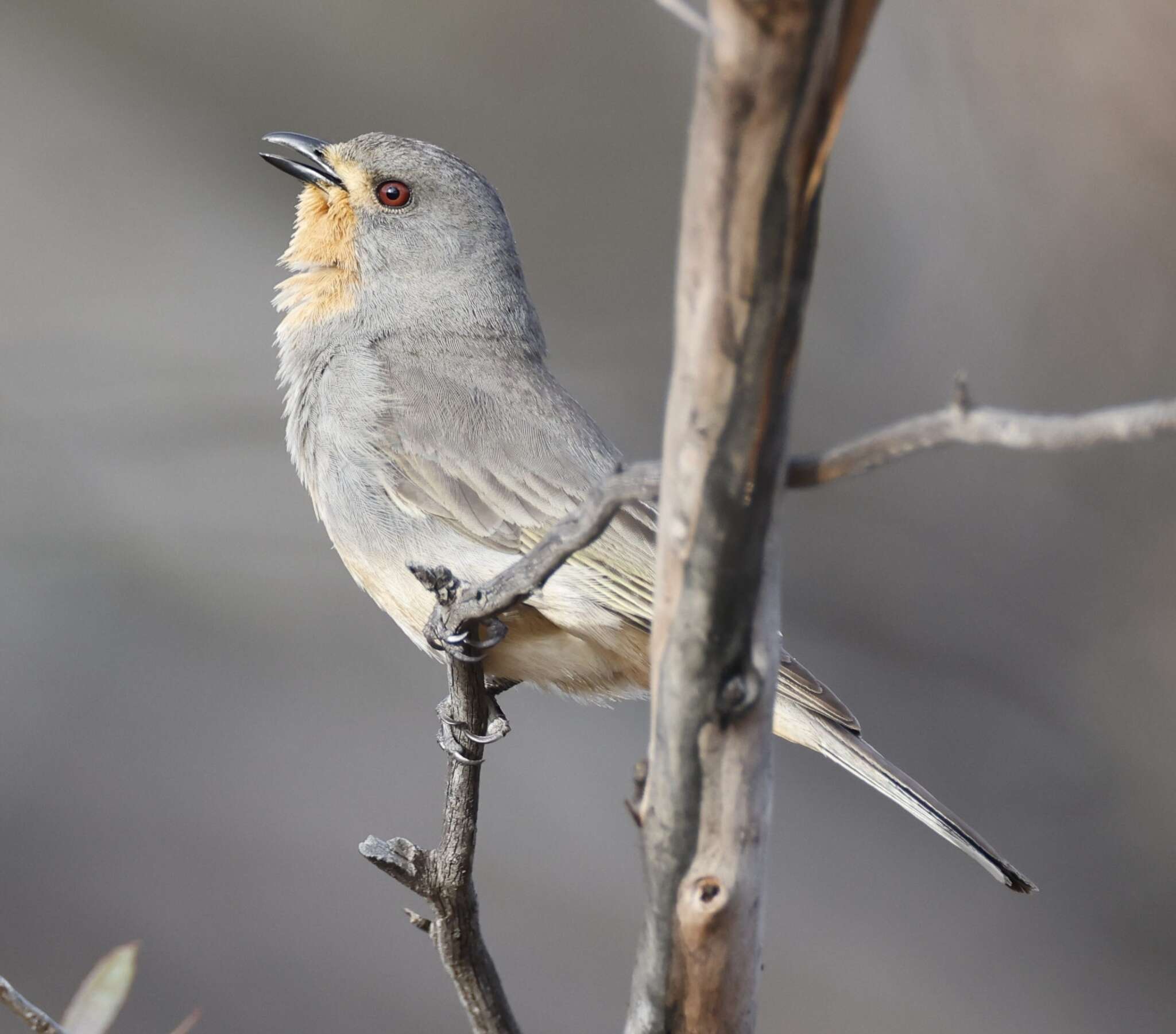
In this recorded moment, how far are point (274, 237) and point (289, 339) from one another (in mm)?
2969

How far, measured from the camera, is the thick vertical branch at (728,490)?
965mm

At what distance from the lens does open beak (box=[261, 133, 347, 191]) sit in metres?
A: 3.11

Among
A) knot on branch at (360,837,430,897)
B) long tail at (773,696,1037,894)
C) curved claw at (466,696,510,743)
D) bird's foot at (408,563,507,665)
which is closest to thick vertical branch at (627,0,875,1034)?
bird's foot at (408,563,507,665)

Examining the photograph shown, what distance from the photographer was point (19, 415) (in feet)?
17.9

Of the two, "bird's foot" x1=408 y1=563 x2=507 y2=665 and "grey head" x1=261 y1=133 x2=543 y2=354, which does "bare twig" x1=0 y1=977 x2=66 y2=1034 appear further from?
"grey head" x1=261 y1=133 x2=543 y2=354

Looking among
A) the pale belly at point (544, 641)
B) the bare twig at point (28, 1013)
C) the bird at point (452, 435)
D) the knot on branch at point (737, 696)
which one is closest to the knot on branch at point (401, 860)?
the bird at point (452, 435)

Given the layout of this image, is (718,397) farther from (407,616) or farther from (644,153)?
(644,153)

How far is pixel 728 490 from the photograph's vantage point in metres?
1.15

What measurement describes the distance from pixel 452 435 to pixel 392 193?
29.2 inches

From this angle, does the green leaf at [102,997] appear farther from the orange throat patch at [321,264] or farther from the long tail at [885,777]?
the orange throat patch at [321,264]

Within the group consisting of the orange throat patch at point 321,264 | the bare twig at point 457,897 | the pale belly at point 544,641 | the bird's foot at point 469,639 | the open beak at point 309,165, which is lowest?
the bare twig at point 457,897

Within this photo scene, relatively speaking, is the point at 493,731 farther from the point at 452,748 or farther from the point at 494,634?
the point at 494,634

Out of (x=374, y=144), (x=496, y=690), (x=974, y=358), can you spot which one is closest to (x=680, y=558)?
(x=496, y=690)

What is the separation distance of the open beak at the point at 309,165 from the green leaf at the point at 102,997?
211 cm
